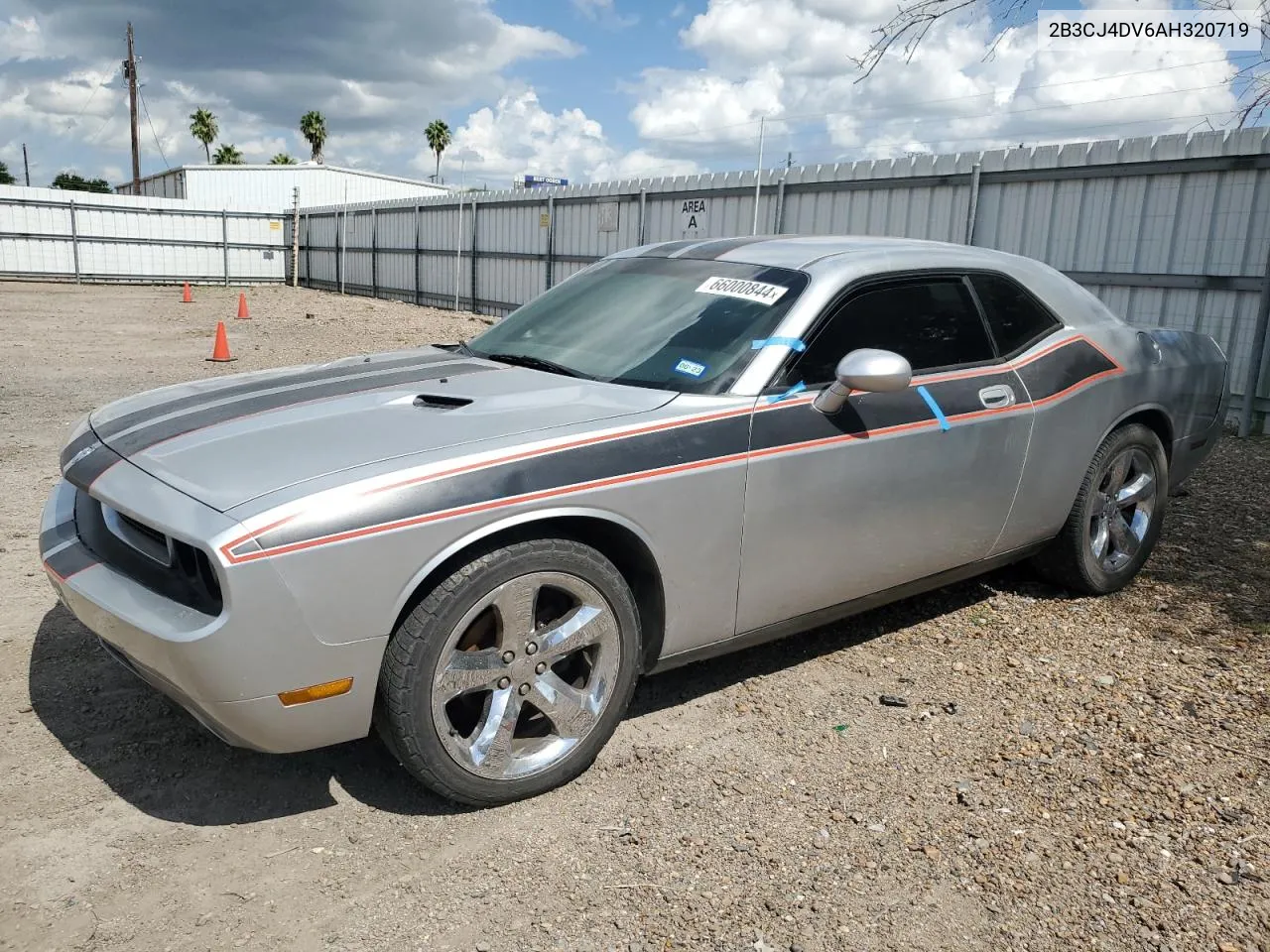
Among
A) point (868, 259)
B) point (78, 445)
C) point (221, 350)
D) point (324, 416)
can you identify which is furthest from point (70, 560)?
point (221, 350)

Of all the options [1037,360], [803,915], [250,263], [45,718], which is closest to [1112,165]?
[1037,360]

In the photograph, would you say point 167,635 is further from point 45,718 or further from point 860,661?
point 860,661

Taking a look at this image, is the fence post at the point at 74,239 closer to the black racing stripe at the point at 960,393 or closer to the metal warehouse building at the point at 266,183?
the metal warehouse building at the point at 266,183

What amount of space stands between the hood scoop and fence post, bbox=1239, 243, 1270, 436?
8.24 metres

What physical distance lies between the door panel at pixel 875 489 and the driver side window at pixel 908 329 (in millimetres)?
100

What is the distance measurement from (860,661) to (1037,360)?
4.72 ft

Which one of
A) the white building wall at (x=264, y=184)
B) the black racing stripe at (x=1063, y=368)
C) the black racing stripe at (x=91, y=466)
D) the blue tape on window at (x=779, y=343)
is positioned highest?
the white building wall at (x=264, y=184)

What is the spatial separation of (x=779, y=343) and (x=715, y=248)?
0.85 meters

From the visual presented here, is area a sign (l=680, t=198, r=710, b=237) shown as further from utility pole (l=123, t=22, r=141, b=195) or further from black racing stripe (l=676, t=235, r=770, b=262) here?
utility pole (l=123, t=22, r=141, b=195)

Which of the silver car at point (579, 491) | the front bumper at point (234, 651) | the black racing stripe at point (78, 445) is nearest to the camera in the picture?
the front bumper at point (234, 651)

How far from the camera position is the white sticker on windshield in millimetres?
3572

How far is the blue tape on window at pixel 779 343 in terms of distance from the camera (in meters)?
3.40

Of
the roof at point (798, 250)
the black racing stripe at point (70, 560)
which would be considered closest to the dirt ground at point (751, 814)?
the black racing stripe at point (70, 560)

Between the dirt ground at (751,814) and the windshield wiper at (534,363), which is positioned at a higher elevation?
the windshield wiper at (534,363)
